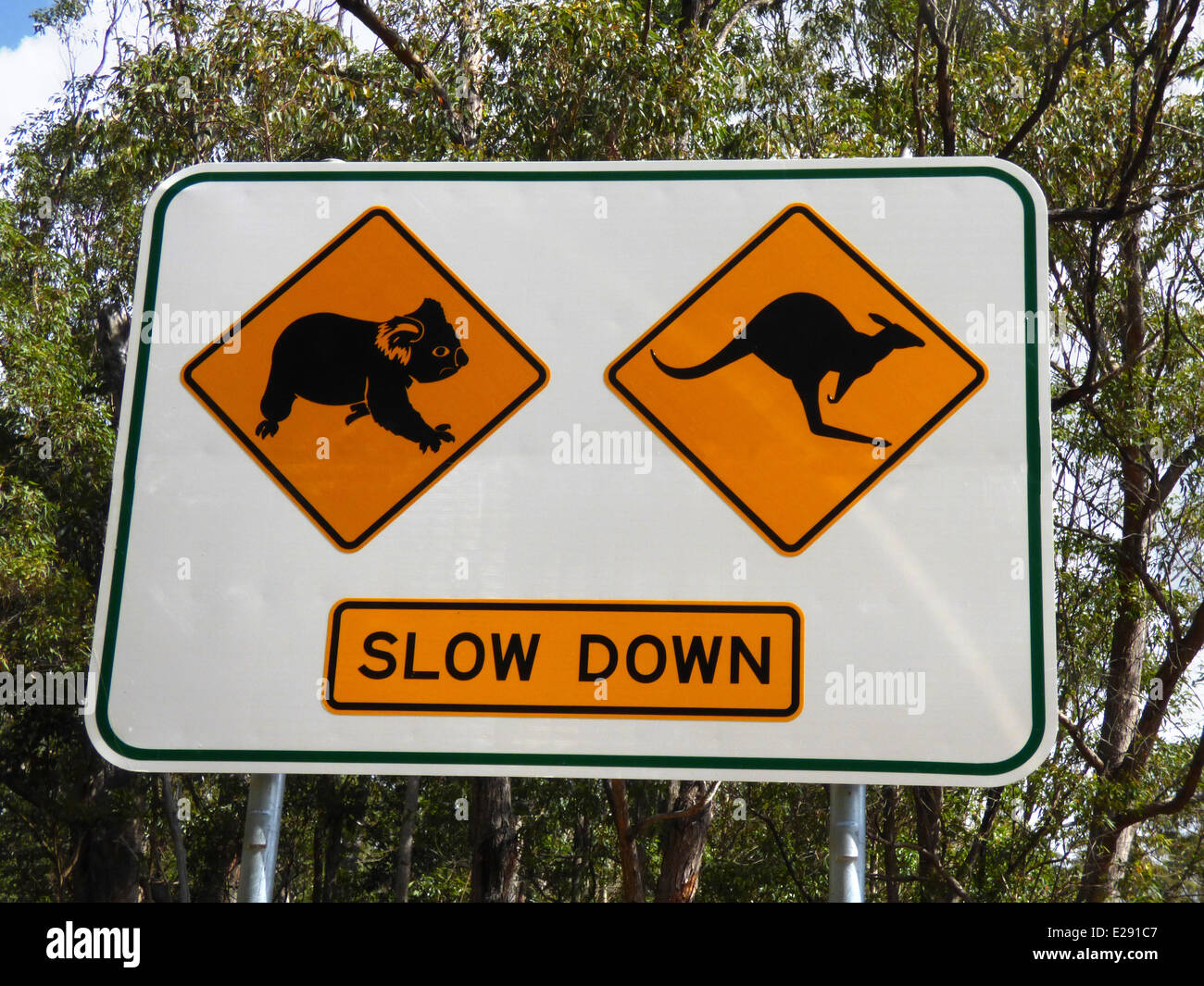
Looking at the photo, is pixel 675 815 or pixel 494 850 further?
pixel 494 850

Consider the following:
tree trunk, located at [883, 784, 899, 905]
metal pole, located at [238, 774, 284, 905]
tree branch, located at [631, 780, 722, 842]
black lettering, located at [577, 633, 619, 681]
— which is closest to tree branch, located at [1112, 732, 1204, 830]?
tree trunk, located at [883, 784, 899, 905]

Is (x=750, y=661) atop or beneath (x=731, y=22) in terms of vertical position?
beneath

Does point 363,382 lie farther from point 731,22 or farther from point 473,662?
point 731,22

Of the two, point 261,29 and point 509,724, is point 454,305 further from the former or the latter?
point 261,29

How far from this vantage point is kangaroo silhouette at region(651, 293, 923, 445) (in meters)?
1.91

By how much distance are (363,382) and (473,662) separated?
1.83ft

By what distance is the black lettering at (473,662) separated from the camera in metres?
1.81

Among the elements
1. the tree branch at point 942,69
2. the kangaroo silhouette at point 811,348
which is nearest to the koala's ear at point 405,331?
the kangaroo silhouette at point 811,348

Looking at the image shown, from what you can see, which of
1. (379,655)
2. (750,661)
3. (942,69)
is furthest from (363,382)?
(942,69)

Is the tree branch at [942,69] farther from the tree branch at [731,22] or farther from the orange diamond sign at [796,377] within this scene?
the orange diamond sign at [796,377]

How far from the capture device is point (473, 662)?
5.95 feet

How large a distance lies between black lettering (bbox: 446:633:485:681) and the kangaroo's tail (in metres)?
0.58

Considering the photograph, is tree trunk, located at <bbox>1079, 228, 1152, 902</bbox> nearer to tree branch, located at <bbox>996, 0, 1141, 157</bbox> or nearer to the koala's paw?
tree branch, located at <bbox>996, 0, 1141, 157</bbox>
